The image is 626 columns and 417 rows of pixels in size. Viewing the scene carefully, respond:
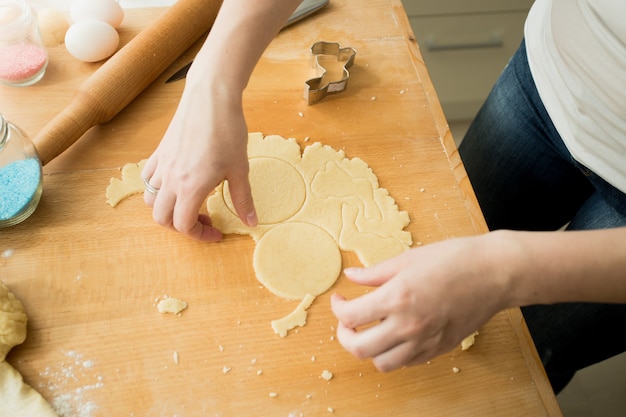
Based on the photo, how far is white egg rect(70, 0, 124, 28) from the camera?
3.32 ft

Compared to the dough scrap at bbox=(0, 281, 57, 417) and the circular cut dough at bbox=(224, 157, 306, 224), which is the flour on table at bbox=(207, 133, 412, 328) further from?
the dough scrap at bbox=(0, 281, 57, 417)

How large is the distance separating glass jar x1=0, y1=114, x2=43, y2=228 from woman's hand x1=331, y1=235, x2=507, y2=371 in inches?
21.3

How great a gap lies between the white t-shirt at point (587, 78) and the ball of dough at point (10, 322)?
3.09ft

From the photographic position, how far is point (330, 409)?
749 mm

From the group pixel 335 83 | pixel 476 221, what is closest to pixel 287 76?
pixel 335 83

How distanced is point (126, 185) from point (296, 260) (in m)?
0.33

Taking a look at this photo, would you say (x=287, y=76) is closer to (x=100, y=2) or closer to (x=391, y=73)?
(x=391, y=73)

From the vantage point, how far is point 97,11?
39.7 inches

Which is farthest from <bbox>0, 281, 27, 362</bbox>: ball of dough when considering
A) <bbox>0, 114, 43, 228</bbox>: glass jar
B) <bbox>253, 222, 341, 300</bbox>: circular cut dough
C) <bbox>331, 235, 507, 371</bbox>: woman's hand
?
<bbox>331, 235, 507, 371</bbox>: woman's hand

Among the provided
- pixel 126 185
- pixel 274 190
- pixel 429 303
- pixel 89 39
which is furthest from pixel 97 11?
pixel 429 303

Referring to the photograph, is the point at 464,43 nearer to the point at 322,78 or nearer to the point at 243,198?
the point at 322,78

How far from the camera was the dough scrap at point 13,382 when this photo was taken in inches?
27.1

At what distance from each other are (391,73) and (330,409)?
694mm

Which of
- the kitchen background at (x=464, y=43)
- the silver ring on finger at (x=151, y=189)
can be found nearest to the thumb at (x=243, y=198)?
the silver ring on finger at (x=151, y=189)
